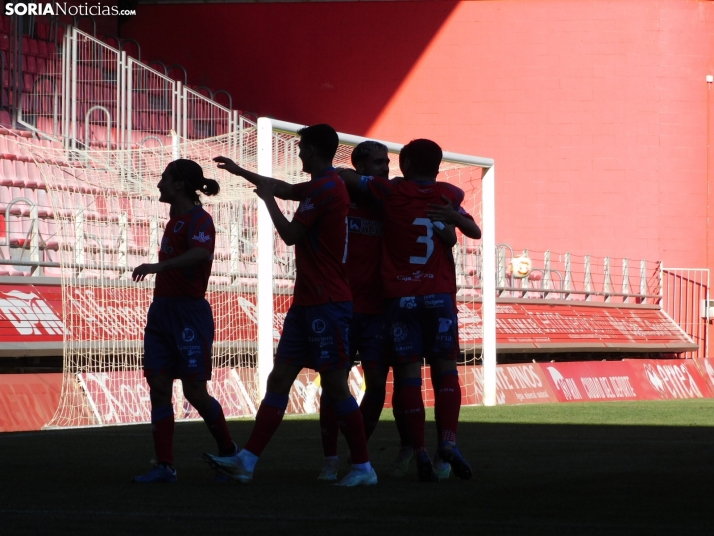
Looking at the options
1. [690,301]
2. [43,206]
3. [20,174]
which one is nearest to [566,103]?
[690,301]

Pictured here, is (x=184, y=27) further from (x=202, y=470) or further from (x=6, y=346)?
(x=202, y=470)

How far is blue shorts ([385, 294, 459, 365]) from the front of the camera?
17.7 feet

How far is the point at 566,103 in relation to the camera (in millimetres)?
22297

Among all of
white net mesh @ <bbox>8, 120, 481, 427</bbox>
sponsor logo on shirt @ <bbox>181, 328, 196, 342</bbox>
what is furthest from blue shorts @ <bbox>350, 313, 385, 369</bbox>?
white net mesh @ <bbox>8, 120, 481, 427</bbox>

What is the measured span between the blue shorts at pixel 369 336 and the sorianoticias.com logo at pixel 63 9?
39.7ft

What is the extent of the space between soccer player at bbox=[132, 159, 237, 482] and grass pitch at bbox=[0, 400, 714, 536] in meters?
0.35

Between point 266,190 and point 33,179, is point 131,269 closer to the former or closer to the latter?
point 33,179

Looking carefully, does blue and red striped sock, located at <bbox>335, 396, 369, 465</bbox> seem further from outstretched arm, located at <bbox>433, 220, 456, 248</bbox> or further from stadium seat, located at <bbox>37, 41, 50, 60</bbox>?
stadium seat, located at <bbox>37, 41, 50, 60</bbox>

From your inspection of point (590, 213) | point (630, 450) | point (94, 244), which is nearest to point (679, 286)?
point (590, 213)

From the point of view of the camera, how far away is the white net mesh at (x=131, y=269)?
1027cm

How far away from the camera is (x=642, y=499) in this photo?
452 centimetres

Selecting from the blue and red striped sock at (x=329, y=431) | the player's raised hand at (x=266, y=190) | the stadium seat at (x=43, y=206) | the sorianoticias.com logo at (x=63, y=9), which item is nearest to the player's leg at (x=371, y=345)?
the blue and red striped sock at (x=329, y=431)

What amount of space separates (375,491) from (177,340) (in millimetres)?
1103

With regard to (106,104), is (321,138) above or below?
below
